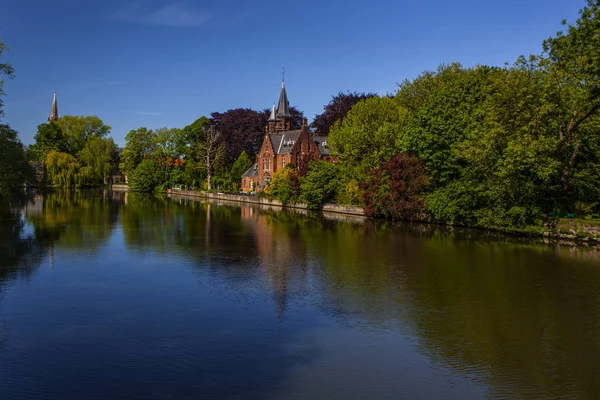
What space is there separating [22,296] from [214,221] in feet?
84.2

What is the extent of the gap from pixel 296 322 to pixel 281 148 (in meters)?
60.1

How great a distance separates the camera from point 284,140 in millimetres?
73312

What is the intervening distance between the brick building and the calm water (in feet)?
144

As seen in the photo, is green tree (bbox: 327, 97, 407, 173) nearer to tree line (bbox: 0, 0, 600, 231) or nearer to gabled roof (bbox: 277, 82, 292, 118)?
tree line (bbox: 0, 0, 600, 231)

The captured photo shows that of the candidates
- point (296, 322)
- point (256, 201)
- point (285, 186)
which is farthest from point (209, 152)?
point (296, 322)

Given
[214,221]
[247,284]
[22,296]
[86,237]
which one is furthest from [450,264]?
[214,221]

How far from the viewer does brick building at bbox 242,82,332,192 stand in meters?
69.9

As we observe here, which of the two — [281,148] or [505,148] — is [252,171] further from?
[505,148]

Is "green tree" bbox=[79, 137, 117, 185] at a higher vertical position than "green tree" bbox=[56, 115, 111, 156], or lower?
lower

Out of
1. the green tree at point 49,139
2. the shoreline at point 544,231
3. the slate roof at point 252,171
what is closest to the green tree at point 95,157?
the green tree at point 49,139

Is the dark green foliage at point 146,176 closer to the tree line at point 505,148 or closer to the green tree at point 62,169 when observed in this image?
the green tree at point 62,169

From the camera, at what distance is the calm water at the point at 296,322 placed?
9.95 m

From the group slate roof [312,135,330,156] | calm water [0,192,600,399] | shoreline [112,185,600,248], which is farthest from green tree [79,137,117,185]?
calm water [0,192,600,399]

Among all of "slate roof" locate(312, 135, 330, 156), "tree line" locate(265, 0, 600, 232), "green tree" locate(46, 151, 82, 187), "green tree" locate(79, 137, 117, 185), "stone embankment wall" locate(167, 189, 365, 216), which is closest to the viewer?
"tree line" locate(265, 0, 600, 232)
